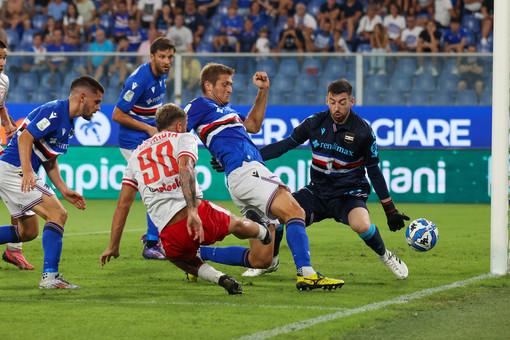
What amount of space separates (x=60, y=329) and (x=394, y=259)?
3187mm

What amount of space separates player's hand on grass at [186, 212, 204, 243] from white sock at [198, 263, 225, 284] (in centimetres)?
41

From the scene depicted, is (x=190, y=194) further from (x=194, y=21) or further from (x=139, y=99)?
(x=194, y=21)

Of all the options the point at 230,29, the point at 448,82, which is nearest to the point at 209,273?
the point at 448,82

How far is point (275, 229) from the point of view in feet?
25.1

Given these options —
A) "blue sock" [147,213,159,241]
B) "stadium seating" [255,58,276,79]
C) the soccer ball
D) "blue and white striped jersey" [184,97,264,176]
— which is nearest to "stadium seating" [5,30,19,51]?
"stadium seating" [255,58,276,79]

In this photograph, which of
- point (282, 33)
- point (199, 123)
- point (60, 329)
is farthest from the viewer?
point (282, 33)

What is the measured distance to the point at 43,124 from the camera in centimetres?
688

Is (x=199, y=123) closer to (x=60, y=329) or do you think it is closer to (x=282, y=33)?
(x=60, y=329)

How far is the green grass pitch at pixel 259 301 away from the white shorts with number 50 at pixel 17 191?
2.03ft

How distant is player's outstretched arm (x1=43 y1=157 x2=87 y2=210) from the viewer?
7055mm

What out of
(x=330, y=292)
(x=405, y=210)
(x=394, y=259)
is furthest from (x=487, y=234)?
(x=330, y=292)

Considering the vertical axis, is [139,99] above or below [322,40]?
below

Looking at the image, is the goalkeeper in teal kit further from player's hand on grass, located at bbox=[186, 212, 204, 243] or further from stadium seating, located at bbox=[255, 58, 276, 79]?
stadium seating, located at bbox=[255, 58, 276, 79]

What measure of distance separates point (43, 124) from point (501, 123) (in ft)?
12.0
